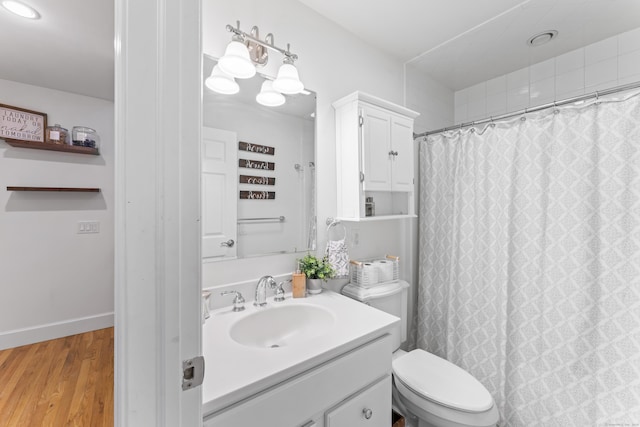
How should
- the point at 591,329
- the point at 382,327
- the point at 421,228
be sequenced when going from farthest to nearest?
the point at 421,228 → the point at 591,329 → the point at 382,327

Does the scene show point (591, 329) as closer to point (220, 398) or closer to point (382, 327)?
point (382, 327)

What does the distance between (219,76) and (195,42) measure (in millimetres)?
768

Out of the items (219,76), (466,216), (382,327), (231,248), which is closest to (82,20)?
(219,76)

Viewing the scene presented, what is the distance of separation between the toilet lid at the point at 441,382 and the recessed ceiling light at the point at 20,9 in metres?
1.99

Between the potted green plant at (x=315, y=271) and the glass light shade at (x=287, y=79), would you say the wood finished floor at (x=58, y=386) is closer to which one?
the potted green plant at (x=315, y=271)

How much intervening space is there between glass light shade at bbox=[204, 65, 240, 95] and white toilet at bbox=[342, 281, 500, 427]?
1.24 m

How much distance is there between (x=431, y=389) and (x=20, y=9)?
205cm

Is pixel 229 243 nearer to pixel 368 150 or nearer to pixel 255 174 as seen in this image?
pixel 255 174

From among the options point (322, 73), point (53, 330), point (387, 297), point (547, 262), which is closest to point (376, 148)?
point (322, 73)

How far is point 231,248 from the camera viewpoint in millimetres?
1270

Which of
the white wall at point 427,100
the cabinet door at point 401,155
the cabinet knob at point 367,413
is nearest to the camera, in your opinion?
the cabinet knob at point 367,413

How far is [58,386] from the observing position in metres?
1.00

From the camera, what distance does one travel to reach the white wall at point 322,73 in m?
1.24

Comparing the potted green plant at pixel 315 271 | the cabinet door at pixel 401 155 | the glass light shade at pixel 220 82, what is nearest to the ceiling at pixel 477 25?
the cabinet door at pixel 401 155
